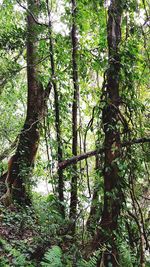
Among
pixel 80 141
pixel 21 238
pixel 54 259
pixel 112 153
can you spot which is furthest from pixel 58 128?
pixel 54 259

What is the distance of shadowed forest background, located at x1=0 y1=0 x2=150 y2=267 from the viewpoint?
11.1ft

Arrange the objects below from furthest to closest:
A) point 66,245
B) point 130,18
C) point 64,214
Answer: point 64,214
point 66,245
point 130,18

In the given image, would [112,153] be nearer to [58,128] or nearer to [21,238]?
[21,238]

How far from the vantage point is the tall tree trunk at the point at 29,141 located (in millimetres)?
6211

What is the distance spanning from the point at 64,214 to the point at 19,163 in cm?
149

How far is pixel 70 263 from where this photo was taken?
11.7 ft

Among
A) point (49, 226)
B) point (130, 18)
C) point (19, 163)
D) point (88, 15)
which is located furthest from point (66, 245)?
point (88, 15)

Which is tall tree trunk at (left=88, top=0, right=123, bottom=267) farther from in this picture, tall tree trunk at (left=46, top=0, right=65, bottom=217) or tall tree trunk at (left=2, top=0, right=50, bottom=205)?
tall tree trunk at (left=2, top=0, right=50, bottom=205)

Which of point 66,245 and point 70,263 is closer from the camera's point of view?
point 70,263

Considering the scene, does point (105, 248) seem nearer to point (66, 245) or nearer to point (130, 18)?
point (66, 245)

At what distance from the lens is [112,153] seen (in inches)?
133

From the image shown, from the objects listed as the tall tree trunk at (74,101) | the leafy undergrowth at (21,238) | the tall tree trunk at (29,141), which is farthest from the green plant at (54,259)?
the tall tree trunk at (29,141)

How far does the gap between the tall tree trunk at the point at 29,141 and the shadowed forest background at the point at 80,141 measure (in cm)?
2

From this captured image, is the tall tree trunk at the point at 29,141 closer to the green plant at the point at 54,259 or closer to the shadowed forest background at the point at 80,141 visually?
the shadowed forest background at the point at 80,141
